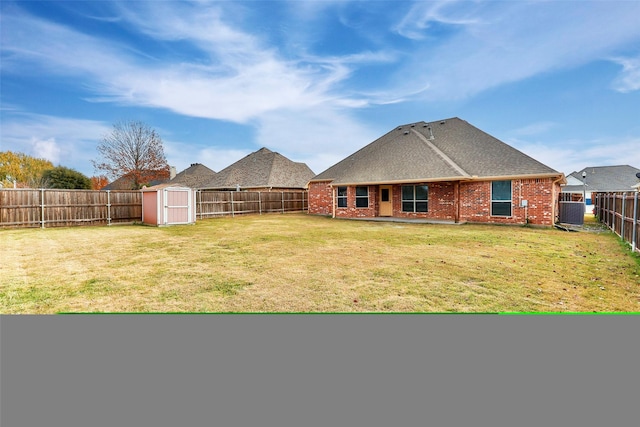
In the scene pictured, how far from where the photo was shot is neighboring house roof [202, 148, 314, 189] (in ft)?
85.7

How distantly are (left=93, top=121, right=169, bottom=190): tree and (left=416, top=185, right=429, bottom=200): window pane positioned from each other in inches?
1124

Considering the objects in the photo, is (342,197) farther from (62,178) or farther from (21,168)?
(21,168)

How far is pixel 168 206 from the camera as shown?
45.2 ft

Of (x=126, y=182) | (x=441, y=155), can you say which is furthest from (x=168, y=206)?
(x=126, y=182)

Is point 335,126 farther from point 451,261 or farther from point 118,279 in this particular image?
point 118,279

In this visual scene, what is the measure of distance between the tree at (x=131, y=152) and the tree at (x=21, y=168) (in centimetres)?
498

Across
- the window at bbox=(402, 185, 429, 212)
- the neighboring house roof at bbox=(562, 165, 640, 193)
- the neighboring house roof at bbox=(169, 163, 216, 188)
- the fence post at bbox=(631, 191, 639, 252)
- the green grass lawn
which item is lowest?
the green grass lawn

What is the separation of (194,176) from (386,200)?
84.7 feet

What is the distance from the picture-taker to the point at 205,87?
8812mm

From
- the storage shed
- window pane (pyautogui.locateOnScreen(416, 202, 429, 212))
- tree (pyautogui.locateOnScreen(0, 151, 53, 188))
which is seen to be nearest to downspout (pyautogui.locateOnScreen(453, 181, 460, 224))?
window pane (pyautogui.locateOnScreen(416, 202, 429, 212))

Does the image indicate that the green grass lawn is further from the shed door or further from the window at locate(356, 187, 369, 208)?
the window at locate(356, 187, 369, 208)

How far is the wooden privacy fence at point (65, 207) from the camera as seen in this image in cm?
1203

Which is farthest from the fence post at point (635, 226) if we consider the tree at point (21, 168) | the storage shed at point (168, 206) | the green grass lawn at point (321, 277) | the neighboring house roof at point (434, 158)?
the tree at point (21, 168)

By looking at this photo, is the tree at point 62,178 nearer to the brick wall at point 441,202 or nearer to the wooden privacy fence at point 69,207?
the wooden privacy fence at point 69,207
